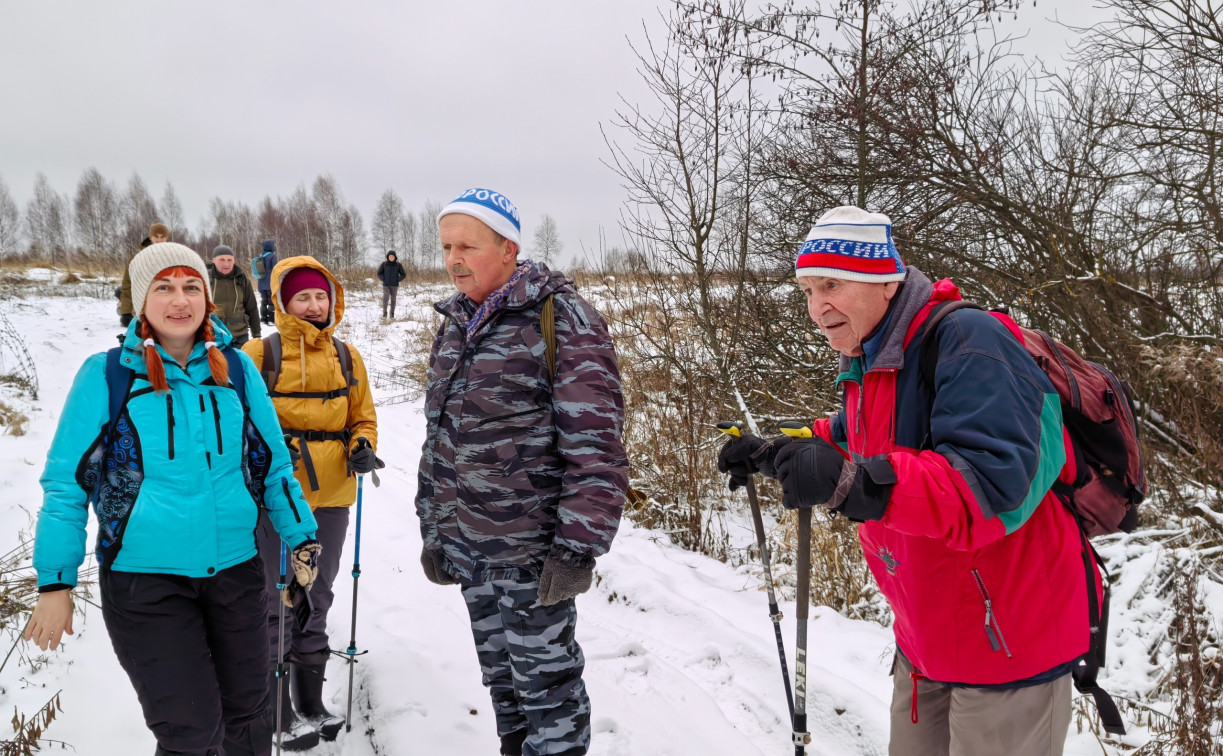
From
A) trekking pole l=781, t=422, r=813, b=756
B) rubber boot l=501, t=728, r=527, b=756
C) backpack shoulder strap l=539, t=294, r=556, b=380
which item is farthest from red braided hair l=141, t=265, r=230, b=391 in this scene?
trekking pole l=781, t=422, r=813, b=756

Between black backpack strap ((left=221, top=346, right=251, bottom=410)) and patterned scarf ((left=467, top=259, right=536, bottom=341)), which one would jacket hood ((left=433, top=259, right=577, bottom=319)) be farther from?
black backpack strap ((left=221, top=346, right=251, bottom=410))

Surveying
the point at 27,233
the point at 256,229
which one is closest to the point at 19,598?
the point at 256,229

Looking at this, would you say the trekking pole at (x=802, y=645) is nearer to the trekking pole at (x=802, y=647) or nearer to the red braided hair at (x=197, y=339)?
the trekking pole at (x=802, y=647)

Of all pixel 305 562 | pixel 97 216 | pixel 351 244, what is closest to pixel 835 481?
pixel 305 562

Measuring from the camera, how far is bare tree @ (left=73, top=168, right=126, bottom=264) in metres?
43.4

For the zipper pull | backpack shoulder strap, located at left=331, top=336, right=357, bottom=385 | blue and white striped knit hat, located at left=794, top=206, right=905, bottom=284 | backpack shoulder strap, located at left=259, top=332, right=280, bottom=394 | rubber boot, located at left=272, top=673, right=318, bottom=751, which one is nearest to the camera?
the zipper pull

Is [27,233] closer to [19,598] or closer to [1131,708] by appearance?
[19,598]

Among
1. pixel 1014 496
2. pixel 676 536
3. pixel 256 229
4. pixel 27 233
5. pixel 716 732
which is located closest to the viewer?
pixel 1014 496

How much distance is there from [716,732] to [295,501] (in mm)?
2151

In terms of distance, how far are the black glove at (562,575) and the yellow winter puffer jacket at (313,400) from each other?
4.81 ft

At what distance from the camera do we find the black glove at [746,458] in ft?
5.79

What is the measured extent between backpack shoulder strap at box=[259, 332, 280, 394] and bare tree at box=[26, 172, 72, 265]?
58.4 metres

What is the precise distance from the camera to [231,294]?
7.71 metres

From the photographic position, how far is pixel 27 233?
47719mm
